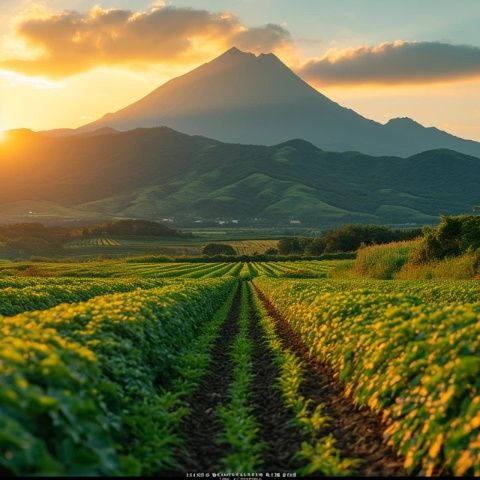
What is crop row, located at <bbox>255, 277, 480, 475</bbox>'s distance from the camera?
304 inches

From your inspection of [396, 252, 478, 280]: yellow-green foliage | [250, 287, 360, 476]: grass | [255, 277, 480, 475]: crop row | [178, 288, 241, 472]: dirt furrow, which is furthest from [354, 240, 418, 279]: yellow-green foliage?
[255, 277, 480, 475]: crop row

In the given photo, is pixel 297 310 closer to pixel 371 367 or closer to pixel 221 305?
pixel 371 367

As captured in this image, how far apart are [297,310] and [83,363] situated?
15.7 meters

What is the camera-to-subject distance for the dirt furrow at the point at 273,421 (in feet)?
30.5

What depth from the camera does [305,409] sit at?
1180cm

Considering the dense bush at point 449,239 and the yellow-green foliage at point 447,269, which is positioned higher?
the dense bush at point 449,239

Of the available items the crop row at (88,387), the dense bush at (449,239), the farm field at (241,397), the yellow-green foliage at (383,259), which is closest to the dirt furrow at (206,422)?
the farm field at (241,397)

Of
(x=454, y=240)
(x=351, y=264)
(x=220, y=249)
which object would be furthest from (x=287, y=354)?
(x=220, y=249)

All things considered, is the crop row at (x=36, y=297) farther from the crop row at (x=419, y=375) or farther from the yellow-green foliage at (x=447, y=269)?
the yellow-green foliage at (x=447, y=269)

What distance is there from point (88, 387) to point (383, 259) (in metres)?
53.1

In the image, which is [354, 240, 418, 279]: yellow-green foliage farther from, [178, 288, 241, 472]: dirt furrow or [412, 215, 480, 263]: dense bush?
[178, 288, 241, 472]: dirt furrow

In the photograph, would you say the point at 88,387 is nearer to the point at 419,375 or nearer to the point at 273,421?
the point at 273,421

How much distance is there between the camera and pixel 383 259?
190ft

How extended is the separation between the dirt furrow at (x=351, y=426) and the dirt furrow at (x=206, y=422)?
6.86 feet
